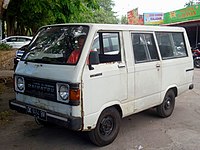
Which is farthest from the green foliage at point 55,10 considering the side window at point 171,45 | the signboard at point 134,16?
the signboard at point 134,16

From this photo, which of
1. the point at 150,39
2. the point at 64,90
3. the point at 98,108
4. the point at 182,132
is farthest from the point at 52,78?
the point at 182,132

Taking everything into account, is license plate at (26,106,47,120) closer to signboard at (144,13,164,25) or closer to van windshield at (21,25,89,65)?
van windshield at (21,25,89,65)

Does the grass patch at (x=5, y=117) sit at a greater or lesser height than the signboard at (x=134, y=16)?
lesser

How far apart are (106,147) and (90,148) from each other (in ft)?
0.87

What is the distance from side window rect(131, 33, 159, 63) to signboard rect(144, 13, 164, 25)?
21.2m

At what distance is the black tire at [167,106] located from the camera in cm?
551

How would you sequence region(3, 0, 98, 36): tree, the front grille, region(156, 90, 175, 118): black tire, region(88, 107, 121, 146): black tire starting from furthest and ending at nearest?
region(3, 0, 98, 36): tree < region(156, 90, 175, 118): black tire < region(88, 107, 121, 146): black tire < the front grille

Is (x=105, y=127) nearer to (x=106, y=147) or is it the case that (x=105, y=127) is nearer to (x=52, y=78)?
(x=106, y=147)

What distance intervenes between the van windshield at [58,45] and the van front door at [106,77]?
0.27m

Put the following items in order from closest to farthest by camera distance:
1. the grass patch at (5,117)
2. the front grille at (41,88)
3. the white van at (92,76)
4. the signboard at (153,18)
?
the white van at (92,76) < the front grille at (41,88) < the grass patch at (5,117) < the signboard at (153,18)

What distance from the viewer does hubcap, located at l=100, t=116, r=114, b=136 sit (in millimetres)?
4151

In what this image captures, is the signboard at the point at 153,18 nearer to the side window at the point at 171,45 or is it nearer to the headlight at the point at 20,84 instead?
the side window at the point at 171,45

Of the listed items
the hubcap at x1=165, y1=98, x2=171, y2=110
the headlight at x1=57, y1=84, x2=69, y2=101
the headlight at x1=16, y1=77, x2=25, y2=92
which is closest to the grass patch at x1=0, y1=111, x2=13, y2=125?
the headlight at x1=16, y1=77, x2=25, y2=92

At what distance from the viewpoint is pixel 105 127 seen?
13.8 ft
